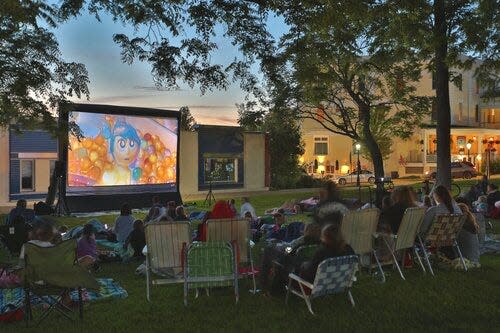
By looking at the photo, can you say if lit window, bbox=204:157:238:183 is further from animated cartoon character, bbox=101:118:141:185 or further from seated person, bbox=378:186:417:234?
seated person, bbox=378:186:417:234

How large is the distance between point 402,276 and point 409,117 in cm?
2280

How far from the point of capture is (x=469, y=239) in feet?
26.9

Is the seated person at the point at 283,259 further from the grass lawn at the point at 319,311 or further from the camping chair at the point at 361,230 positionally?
the camping chair at the point at 361,230

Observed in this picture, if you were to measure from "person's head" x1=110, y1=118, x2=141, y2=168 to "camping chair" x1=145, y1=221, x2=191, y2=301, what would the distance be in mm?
14713

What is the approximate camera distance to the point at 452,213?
802 cm

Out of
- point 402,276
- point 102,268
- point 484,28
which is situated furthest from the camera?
point 484,28

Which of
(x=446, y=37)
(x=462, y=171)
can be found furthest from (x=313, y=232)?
(x=462, y=171)

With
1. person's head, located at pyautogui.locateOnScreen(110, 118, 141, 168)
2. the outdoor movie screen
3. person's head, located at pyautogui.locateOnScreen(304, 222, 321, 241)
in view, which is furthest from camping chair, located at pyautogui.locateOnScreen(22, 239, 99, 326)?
person's head, located at pyautogui.locateOnScreen(110, 118, 141, 168)

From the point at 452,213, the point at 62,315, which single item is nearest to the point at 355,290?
the point at 452,213

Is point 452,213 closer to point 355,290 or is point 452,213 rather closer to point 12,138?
point 355,290

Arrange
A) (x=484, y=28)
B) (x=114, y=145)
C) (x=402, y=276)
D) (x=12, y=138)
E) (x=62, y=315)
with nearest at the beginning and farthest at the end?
1. (x=62, y=315)
2. (x=402, y=276)
3. (x=484, y=28)
4. (x=114, y=145)
5. (x=12, y=138)

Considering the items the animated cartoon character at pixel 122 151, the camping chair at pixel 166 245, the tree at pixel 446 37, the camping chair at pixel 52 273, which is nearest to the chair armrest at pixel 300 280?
the camping chair at pixel 166 245

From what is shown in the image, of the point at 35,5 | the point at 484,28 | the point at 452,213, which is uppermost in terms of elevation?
the point at 484,28

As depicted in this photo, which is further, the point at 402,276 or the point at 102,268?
the point at 102,268
